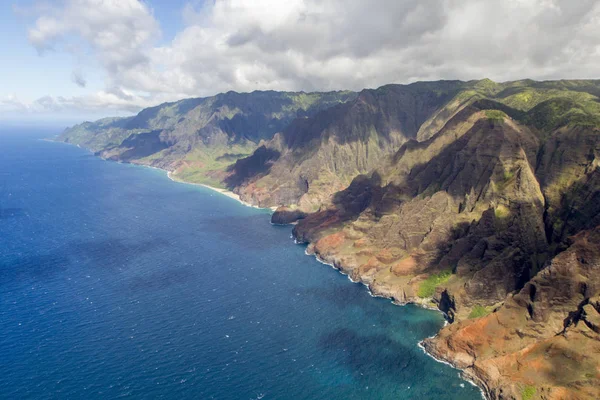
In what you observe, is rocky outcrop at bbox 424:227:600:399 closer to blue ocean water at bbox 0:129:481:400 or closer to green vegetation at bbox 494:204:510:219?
blue ocean water at bbox 0:129:481:400

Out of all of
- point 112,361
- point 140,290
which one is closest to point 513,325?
point 112,361

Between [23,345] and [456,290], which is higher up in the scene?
[456,290]

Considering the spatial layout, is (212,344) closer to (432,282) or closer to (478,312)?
(432,282)

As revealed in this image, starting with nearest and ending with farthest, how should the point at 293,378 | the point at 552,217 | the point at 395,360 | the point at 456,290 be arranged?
the point at 293,378, the point at 395,360, the point at 456,290, the point at 552,217

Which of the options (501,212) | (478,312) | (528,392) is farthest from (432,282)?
(528,392)

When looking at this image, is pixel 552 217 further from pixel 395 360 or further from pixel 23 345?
pixel 23 345

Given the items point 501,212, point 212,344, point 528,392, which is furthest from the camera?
point 501,212

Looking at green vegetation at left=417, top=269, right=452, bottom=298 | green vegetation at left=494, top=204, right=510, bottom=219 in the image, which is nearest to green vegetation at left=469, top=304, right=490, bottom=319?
green vegetation at left=417, top=269, right=452, bottom=298
